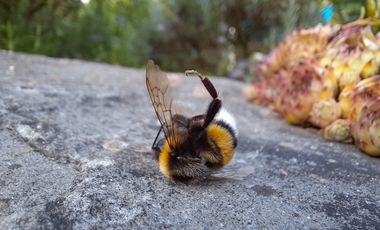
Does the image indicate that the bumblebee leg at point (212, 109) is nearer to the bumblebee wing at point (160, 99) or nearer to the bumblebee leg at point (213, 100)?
the bumblebee leg at point (213, 100)

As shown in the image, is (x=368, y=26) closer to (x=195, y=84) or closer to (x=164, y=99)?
(x=164, y=99)

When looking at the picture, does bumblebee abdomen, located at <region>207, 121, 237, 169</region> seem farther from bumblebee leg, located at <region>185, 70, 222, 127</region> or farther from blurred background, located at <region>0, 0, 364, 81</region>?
blurred background, located at <region>0, 0, 364, 81</region>

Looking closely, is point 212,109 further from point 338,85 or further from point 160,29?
point 160,29

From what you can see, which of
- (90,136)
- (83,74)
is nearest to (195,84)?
(83,74)

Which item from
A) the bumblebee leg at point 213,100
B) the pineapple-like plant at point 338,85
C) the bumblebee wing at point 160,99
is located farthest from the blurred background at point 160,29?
the bumblebee leg at point 213,100

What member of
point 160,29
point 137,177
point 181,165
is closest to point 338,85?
point 181,165

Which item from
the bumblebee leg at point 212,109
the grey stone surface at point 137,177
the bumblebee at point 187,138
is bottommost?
the grey stone surface at point 137,177
